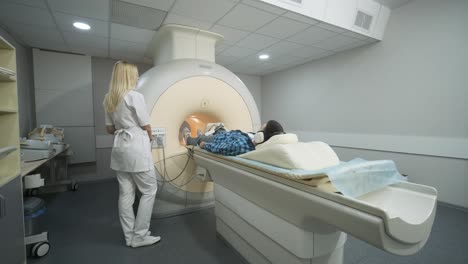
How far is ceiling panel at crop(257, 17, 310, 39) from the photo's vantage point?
90.7 inches

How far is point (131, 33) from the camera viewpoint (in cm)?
253

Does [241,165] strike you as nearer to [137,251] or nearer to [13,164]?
[137,251]

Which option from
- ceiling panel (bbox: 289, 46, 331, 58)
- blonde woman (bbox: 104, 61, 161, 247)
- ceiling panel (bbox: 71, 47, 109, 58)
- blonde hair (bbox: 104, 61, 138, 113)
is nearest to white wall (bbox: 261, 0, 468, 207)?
ceiling panel (bbox: 289, 46, 331, 58)

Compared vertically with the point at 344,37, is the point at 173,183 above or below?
below

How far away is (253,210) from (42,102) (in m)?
3.31

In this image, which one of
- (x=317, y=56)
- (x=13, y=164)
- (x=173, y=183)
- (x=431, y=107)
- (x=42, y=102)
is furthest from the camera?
(x=317, y=56)

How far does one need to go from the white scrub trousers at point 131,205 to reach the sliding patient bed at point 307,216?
0.57m

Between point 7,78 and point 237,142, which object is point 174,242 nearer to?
point 237,142

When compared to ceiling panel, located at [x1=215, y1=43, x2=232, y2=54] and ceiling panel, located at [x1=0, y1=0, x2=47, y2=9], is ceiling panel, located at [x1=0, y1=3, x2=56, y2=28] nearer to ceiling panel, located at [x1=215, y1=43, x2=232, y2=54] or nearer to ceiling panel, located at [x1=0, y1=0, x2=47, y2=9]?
ceiling panel, located at [x1=0, y1=0, x2=47, y2=9]

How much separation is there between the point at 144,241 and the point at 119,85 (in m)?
1.20

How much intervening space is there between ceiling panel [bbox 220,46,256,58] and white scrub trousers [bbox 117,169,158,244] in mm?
2208

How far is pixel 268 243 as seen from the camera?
1187 mm

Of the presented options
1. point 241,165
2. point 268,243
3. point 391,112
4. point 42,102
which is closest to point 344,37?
point 391,112

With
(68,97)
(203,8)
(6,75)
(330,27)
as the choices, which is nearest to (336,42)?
(330,27)
